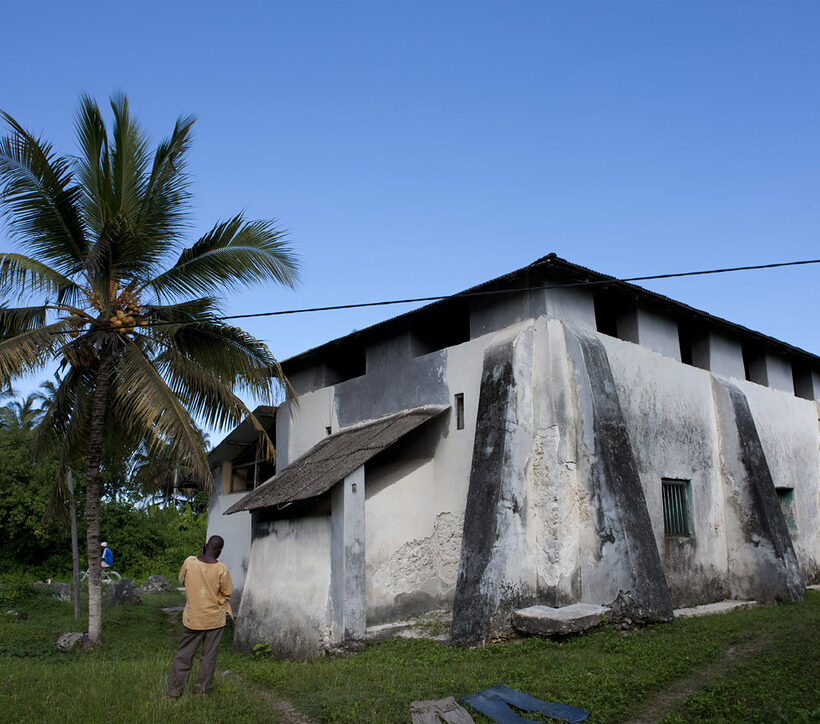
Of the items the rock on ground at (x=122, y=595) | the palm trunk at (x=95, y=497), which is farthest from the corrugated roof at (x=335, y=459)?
the rock on ground at (x=122, y=595)

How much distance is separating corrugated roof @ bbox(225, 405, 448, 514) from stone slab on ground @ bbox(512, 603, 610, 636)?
318 centimetres

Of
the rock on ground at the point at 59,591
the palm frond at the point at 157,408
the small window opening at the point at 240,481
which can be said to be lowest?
the rock on ground at the point at 59,591

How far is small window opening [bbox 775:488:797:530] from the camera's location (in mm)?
15944

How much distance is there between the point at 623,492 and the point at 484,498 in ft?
6.72

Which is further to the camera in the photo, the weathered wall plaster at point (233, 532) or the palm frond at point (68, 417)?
the weathered wall plaster at point (233, 532)

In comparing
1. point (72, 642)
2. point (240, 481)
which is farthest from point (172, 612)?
point (72, 642)

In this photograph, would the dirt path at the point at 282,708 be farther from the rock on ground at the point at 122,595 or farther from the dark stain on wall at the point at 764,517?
the rock on ground at the point at 122,595

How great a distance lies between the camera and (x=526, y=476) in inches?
425

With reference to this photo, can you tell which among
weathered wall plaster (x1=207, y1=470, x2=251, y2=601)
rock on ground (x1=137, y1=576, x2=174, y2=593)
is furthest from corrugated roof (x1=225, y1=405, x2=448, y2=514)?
rock on ground (x1=137, y1=576, x2=174, y2=593)

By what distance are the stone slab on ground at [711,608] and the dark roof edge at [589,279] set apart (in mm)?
5214

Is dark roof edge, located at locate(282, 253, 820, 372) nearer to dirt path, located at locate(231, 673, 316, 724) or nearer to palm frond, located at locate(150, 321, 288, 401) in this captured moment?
palm frond, located at locate(150, 321, 288, 401)

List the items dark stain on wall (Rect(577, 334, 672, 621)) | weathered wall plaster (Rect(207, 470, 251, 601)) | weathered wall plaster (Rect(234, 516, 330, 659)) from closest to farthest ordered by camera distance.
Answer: dark stain on wall (Rect(577, 334, 672, 621))
weathered wall plaster (Rect(234, 516, 330, 659))
weathered wall plaster (Rect(207, 470, 251, 601))

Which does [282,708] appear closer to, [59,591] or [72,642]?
[72,642]

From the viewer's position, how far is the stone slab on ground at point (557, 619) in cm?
934
